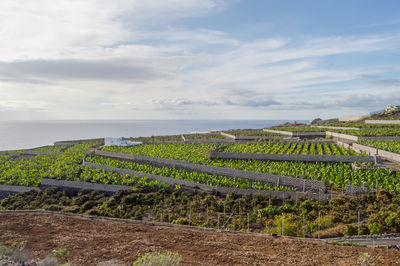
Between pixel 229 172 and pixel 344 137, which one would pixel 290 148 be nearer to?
pixel 344 137

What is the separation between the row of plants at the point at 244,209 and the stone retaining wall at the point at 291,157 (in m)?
11.6

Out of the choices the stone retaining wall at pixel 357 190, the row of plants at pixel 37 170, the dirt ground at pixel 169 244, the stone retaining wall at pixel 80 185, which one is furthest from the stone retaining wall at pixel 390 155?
the row of plants at pixel 37 170

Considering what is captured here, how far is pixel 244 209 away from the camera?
71.6 feet

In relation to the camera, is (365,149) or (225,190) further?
(365,149)

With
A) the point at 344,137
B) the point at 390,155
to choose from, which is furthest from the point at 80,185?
the point at 344,137

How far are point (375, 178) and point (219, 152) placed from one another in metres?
17.9

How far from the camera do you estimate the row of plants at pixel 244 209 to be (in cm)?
1600

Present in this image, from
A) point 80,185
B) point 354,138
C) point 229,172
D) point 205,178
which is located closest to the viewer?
point 205,178

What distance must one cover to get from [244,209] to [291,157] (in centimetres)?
1659

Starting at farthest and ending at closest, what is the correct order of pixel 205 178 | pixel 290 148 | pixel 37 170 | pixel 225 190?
1. pixel 290 148
2. pixel 37 170
3. pixel 205 178
4. pixel 225 190

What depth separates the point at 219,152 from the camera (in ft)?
127

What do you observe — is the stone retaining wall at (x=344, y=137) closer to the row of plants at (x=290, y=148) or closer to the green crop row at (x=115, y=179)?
the row of plants at (x=290, y=148)

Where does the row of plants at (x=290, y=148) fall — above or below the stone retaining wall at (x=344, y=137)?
below

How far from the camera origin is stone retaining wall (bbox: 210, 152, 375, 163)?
1273 inches
